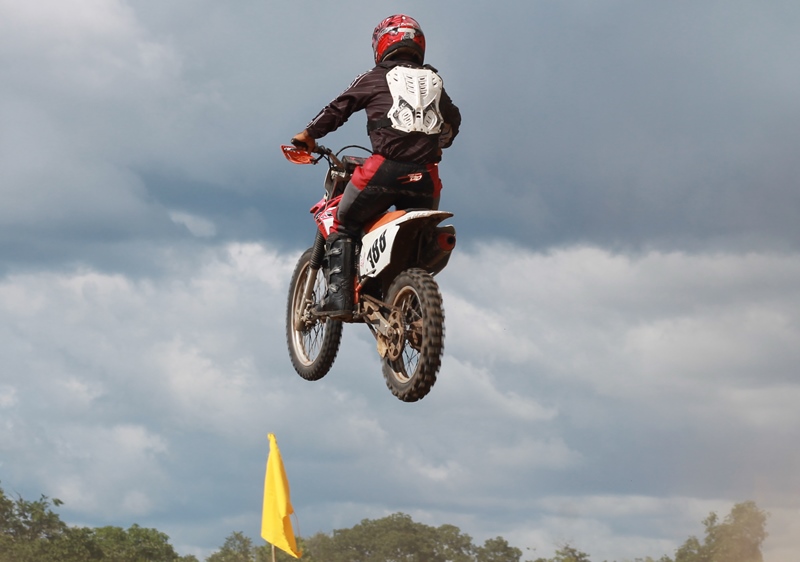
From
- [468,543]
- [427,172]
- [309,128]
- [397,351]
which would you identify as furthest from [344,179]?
[468,543]

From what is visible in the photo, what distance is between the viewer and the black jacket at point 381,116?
36.0 ft

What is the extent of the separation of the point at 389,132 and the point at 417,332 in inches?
87.9

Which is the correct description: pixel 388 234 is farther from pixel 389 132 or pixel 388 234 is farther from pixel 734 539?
pixel 734 539

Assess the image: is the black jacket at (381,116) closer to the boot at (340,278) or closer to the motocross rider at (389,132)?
the motocross rider at (389,132)

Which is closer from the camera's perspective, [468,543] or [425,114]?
[425,114]

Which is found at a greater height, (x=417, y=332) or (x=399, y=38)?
(x=399, y=38)

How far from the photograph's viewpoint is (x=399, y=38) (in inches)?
450

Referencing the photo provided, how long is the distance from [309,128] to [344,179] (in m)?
1.08

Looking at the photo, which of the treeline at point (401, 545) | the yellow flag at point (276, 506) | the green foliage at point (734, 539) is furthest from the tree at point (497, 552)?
the yellow flag at point (276, 506)

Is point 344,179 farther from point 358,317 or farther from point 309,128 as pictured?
point 358,317

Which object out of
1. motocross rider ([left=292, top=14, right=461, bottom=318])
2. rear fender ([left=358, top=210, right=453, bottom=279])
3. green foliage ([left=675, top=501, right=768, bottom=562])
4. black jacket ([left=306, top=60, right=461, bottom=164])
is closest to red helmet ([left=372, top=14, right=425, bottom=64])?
motocross rider ([left=292, top=14, right=461, bottom=318])

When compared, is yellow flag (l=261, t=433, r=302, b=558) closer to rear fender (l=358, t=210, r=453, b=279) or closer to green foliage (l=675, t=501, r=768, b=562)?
rear fender (l=358, t=210, r=453, b=279)

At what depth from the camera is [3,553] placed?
→ 45594 mm

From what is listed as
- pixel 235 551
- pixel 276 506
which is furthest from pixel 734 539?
pixel 276 506
